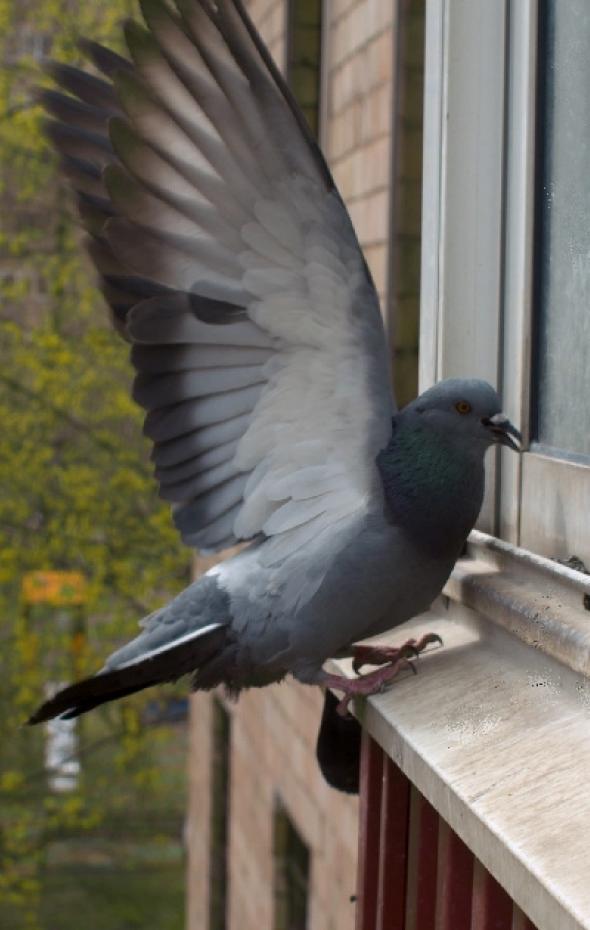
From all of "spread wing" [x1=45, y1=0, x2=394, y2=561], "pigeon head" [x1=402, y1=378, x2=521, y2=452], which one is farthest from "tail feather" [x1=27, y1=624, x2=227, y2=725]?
"pigeon head" [x1=402, y1=378, x2=521, y2=452]

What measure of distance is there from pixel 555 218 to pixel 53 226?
40.6ft

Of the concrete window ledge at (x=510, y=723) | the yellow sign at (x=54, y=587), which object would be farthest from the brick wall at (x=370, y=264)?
the yellow sign at (x=54, y=587)

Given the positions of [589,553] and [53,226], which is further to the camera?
[53,226]

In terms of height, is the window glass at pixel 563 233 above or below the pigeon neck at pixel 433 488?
above

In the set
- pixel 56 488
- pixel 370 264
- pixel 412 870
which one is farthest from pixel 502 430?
pixel 56 488

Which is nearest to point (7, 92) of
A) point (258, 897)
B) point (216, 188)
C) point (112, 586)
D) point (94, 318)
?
point (94, 318)

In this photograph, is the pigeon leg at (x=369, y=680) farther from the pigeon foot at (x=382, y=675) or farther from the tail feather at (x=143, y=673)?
the tail feather at (x=143, y=673)

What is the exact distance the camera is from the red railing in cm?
153

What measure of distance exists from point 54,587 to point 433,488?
11846 millimetres

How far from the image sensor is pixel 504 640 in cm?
197

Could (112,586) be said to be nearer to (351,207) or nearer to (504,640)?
(351,207)

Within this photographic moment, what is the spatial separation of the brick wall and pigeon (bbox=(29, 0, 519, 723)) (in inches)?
43.2

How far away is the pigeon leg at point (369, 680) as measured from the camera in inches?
81.7

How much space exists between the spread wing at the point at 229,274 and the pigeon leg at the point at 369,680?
211 mm
